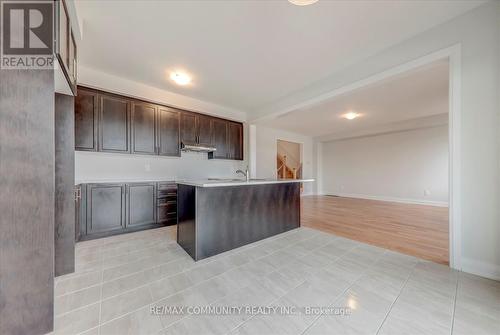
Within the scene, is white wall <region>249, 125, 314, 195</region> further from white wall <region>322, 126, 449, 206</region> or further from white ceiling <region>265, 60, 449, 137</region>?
white wall <region>322, 126, 449, 206</region>

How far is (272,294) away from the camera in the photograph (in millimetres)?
1479

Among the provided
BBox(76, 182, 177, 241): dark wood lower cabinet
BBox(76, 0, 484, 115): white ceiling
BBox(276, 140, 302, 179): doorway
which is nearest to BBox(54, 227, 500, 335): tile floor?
BBox(76, 182, 177, 241): dark wood lower cabinet

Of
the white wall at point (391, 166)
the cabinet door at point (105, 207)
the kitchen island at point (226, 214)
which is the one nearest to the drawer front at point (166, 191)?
the cabinet door at point (105, 207)

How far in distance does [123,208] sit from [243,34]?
9.92ft

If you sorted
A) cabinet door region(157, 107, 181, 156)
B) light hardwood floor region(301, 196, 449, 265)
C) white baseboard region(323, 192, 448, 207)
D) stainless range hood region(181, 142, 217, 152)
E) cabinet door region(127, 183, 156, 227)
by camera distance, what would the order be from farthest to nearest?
white baseboard region(323, 192, 448, 207) < stainless range hood region(181, 142, 217, 152) < cabinet door region(157, 107, 181, 156) < cabinet door region(127, 183, 156, 227) < light hardwood floor region(301, 196, 449, 265)

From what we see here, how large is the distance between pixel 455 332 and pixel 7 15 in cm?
313

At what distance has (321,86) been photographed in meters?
3.14

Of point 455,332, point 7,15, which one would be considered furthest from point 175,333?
point 7,15

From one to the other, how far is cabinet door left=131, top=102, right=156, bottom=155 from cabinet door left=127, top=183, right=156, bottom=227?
2.07 feet

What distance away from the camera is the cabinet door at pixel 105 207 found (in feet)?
8.88

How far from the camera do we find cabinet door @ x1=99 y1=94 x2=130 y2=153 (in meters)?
2.93

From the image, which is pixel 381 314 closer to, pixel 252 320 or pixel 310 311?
pixel 310 311

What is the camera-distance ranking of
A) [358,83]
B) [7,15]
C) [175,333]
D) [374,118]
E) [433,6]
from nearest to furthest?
1. [7,15]
2. [175,333]
3. [433,6]
4. [358,83]
5. [374,118]

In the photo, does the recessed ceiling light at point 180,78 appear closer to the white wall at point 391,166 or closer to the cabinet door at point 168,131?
the cabinet door at point 168,131
